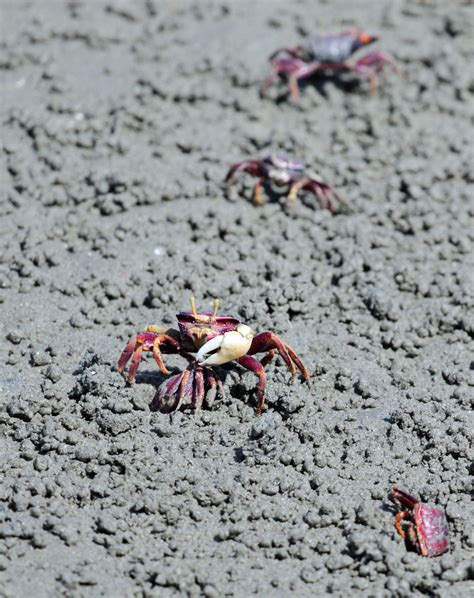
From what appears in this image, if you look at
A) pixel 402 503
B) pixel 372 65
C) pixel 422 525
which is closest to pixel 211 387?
pixel 402 503

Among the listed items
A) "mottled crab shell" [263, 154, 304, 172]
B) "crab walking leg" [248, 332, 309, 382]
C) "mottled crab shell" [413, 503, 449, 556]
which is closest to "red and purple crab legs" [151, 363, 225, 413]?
"crab walking leg" [248, 332, 309, 382]

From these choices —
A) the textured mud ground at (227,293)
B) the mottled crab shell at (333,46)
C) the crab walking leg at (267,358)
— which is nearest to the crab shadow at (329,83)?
the textured mud ground at (227,293)

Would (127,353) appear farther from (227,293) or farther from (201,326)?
(227,293)

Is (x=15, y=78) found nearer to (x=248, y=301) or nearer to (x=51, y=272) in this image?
(x=51, y=272)

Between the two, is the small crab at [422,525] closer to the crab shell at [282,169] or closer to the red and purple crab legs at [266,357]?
the red and purple crab legs at [266,357]

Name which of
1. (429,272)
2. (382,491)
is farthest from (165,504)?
(429,272)

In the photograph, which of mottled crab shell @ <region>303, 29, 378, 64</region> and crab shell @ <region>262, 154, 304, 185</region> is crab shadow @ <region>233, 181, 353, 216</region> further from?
mottled crab shell @ <region>303, 29, 378, 64</region>
